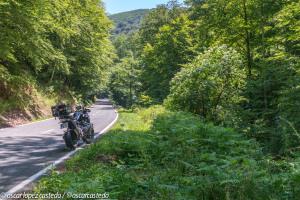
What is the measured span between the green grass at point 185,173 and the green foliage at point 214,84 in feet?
26.3

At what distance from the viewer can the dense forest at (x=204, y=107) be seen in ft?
20.0

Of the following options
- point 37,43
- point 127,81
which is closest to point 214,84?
point 37,43

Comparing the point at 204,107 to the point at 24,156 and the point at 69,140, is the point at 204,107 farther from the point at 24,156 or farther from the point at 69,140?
the point at 24,156

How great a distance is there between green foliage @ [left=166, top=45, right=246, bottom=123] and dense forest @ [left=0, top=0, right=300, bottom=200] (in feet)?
0.17

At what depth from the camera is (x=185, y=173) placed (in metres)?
7.13

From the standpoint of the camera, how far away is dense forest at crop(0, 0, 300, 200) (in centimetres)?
610

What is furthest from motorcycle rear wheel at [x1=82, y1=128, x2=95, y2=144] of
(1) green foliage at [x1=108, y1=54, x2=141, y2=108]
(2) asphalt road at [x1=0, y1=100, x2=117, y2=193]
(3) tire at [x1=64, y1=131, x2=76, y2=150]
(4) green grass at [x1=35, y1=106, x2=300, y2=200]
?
(1) green foliage at [x1=108, y1=54, x2=141, y2=108]

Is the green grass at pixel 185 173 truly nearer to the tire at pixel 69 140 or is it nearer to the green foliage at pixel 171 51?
the tire at pixel 69 140

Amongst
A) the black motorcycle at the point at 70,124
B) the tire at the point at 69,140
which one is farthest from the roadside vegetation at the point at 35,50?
the tire at the point at 69,140

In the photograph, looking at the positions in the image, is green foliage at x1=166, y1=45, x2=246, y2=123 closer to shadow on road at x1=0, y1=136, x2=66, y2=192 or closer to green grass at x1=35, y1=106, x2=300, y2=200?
shadow on road at x1=0, y1=136, x2=66, y2=192

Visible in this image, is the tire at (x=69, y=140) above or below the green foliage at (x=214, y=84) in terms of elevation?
below

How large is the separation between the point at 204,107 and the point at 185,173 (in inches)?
489

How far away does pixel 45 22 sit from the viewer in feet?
84.0

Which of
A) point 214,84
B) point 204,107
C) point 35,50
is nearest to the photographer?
point 214,84
